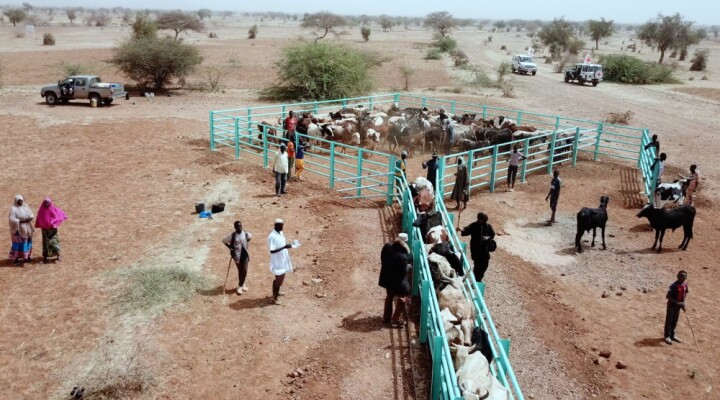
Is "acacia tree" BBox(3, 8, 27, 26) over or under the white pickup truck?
over

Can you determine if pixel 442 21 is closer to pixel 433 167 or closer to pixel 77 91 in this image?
pixel 77 91

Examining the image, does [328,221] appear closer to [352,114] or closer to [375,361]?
[375,361]

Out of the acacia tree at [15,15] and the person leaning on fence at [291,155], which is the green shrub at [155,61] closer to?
the person leaning on fence at [291,155]

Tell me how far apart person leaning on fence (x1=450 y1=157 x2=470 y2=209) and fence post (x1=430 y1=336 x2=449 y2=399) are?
721cm

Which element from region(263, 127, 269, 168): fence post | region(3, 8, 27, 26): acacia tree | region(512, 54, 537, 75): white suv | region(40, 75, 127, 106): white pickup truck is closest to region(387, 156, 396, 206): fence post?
region(263, 127, 269, 168): fence post

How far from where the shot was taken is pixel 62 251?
1028 centimetres

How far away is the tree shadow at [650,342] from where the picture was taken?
8086mm

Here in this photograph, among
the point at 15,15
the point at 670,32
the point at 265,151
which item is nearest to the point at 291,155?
the point at 265,151

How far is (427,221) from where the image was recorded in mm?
9477

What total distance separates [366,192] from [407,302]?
235 inches

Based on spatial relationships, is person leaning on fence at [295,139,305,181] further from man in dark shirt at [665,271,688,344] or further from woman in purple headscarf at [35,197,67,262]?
man in dark shirt at [665,271,688,344]

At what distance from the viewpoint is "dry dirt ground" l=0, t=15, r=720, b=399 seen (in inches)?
276

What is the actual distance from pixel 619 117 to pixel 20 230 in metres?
23.3

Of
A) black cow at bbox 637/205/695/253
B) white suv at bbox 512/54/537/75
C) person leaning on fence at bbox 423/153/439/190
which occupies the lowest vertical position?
black cow at bbox 637/205/695/253
